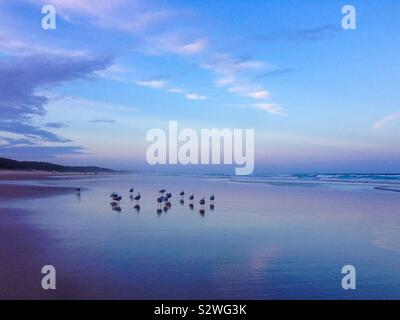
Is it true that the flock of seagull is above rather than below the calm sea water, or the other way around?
above

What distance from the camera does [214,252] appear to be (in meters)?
3.30

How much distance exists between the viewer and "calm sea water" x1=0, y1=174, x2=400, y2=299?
2707 millimetres

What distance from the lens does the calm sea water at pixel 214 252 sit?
271 cm

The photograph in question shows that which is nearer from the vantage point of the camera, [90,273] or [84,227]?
[90,273]

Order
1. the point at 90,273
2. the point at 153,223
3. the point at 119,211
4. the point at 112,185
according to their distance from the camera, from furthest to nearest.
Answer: the point at 112,185 → the point at 119,211 → the point at 153,223 → the point at 90,273

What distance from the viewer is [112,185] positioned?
7.10 m

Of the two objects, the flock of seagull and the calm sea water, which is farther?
the flock of seagull

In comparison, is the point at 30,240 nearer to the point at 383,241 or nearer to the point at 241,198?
the point at 383,241

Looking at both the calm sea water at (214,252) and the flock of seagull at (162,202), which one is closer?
the calm sea water at (214,252)

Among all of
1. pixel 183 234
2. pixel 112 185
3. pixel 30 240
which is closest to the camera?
pixel 30 240

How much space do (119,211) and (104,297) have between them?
2442 mm

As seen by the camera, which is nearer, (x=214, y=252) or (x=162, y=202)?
(x=214, y=252)
